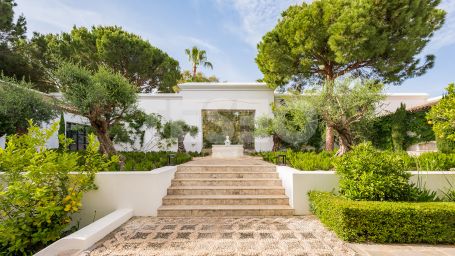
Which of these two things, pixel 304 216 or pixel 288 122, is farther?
pixel 288 122

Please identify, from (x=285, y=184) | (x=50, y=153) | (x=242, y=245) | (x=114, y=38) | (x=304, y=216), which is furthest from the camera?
(x=114, y=38)

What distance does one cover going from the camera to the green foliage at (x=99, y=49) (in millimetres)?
16734

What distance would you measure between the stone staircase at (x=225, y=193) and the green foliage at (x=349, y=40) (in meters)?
8.67

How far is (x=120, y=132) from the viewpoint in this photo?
12.8m

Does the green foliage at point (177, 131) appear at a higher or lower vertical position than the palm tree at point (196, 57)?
lower

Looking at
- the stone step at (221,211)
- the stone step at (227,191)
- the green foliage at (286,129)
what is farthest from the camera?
the green foliage at (286,129)

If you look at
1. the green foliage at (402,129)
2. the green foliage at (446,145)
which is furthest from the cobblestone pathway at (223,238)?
the green foliage at (402,129)

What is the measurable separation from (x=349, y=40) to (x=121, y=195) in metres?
12.5

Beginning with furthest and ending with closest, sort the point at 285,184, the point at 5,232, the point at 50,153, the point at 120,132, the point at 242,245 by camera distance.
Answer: the point at 120,132, the point at 285,184, the point at 50,153, the point at 242,245, the point at 5,232

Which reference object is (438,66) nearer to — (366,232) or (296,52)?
(296,52)

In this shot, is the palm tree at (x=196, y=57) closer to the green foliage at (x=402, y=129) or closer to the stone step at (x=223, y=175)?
the green foliage at (x=402, y=129)

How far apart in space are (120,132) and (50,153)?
906 centimetres

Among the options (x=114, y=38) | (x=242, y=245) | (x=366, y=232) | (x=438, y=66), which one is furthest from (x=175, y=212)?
(x=438, y=66)

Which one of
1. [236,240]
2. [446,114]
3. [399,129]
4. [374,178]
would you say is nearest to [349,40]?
[399,129]
